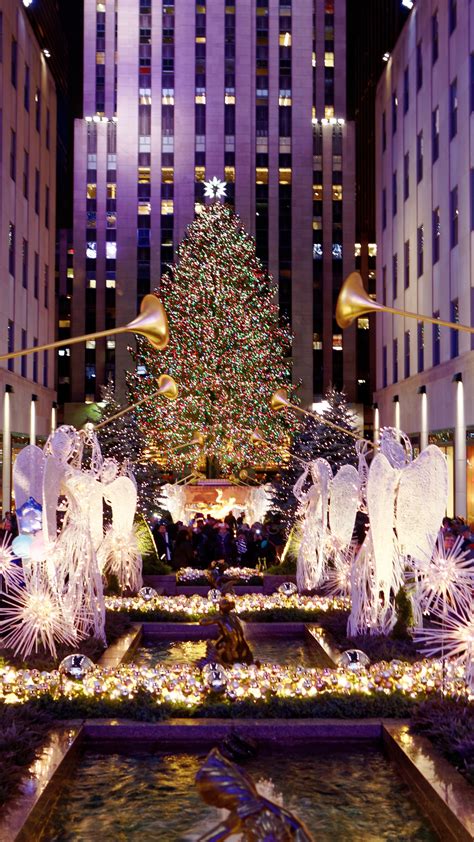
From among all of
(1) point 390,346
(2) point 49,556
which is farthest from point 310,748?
(1) point 390,346

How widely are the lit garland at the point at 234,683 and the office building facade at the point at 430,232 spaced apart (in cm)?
2072

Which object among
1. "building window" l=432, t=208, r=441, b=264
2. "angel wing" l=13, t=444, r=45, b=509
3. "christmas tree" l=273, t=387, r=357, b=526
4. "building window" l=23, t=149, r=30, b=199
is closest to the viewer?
"angel wing" l=13, t=444, r=45, b=509

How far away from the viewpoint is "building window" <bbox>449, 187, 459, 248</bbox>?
32.3 m

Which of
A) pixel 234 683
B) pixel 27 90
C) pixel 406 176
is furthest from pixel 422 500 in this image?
pixel 27 90

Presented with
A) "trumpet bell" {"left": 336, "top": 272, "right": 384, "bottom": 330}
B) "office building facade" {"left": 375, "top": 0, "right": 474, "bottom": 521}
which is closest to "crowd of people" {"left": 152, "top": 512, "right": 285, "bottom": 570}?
"office building facade" {"left": 375, "top": 0, "right": 474, "bottom": 521}

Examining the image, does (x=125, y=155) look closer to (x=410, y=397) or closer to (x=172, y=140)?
(x=172, y=140)

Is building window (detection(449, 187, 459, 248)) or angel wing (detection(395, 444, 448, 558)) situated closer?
angel wing (detection(395, 444, 448, 558))

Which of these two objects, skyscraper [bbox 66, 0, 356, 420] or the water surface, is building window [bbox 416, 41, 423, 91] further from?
the water surface

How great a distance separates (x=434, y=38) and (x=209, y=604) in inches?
1098

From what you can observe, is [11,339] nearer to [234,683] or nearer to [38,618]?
[38,618]

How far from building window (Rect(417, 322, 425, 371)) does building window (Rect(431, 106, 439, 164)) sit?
679 centimetres

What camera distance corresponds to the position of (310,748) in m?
9.25

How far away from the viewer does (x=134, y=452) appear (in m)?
32.5

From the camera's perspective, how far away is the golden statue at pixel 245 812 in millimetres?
3355
